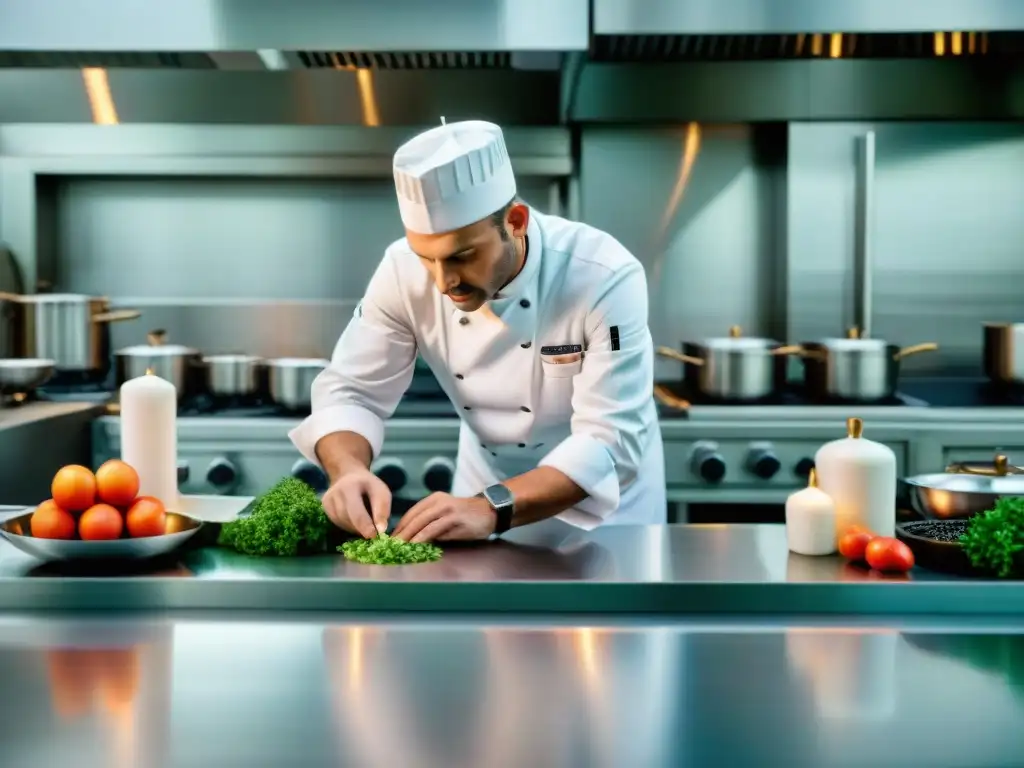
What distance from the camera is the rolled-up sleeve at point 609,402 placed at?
2.31m

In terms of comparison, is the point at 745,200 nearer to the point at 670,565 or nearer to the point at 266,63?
the point at 266,63

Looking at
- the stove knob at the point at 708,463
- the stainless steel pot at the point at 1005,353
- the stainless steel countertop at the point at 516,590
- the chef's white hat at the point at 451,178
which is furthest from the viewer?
the stainless steel pot at the point at 1005,353

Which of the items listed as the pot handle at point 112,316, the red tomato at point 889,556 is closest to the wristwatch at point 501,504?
the red tomato at point 889,556

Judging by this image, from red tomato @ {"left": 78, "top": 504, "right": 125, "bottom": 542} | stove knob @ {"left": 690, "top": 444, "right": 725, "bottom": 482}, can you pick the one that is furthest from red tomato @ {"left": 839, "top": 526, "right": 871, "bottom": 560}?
stove knob @ {"left": 690, "top": 444, "right": 725, "bottom": 482}

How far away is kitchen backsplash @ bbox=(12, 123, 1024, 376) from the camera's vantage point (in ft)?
14.0

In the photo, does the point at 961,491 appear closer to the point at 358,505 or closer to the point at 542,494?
the point at 542,494

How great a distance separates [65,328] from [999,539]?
10.3ft

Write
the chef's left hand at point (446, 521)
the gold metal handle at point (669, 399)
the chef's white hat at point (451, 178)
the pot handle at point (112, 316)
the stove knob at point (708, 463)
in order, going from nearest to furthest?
the chef's left hand at point (446, 521), the chef's white hat at point (451, 178), the stove knob at point (708, 463), the gold metal handle at point (669, 399), the pot handle at point (112, 316)

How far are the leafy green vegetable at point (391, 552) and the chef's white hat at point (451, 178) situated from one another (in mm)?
564

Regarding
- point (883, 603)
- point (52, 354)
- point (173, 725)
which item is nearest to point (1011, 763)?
point (883, 603)

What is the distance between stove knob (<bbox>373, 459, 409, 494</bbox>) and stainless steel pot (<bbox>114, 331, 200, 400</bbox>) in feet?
2.52

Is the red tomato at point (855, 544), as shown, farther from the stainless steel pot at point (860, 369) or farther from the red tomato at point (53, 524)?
the stainless steel pot at point (860, 369)

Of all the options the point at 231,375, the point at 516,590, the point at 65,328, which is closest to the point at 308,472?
the point at 231,375

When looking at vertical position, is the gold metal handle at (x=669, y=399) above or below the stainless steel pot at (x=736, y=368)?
below
